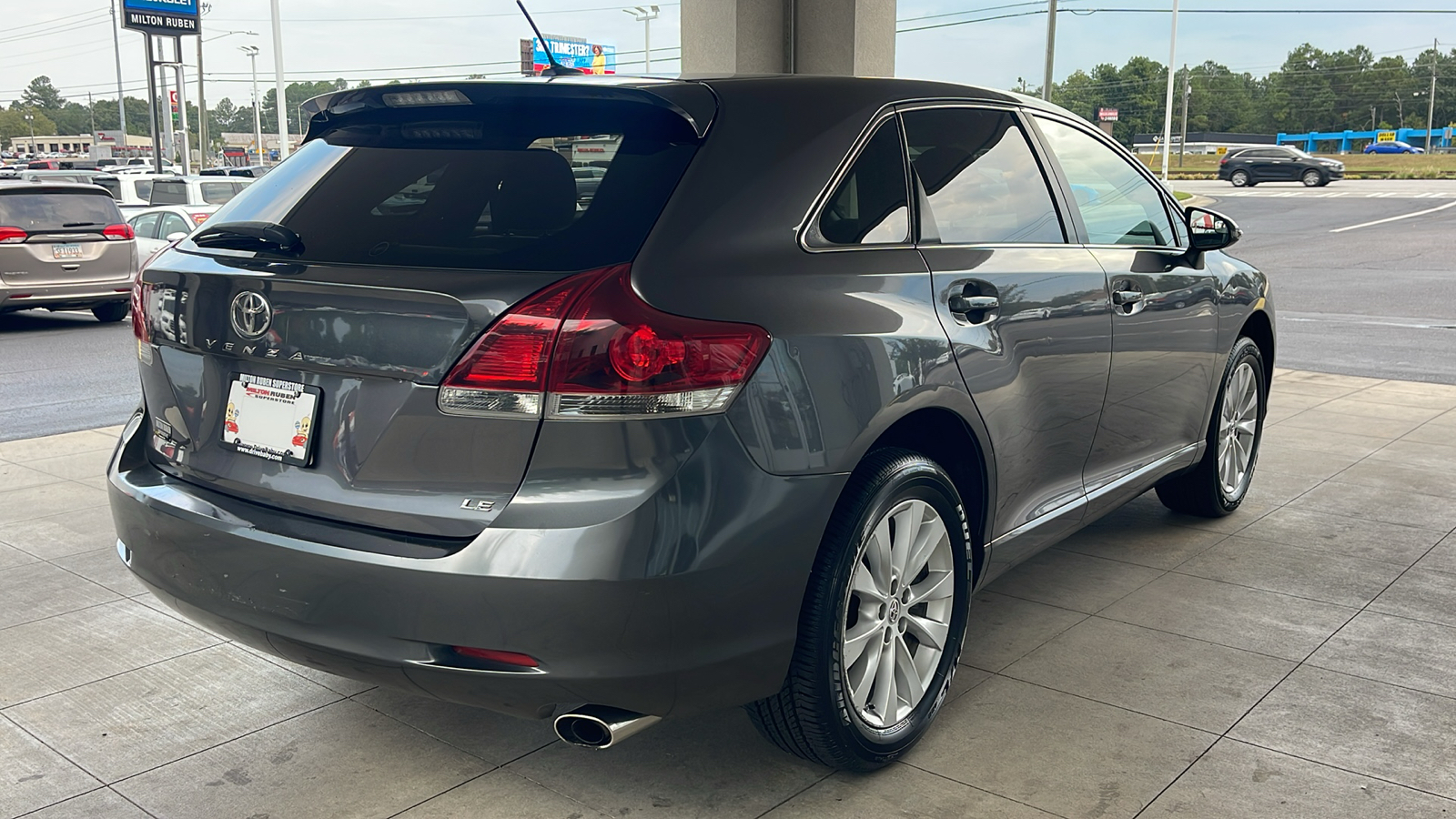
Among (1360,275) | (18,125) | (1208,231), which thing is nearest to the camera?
(1208,231)

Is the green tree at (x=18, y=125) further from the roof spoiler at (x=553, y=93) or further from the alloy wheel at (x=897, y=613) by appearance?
the alloy wheel at (x=897, y=613)

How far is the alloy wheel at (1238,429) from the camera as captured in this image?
4922 millimetres

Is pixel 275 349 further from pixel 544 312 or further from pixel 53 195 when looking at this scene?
pixel 53 195

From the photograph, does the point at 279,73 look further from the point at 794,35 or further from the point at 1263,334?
the point at 1263,334

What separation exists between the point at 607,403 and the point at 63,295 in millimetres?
12625

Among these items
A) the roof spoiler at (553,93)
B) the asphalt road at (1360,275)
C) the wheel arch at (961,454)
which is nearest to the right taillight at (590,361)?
the roof spoiler at (553,93)

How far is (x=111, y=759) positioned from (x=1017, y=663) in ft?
7.90

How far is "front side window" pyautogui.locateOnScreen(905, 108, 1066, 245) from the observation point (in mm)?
3121

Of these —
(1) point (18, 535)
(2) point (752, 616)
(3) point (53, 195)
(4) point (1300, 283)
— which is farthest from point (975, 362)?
(4) point (1300, 283)

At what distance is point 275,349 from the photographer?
2531 millimetres

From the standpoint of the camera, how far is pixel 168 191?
20.0 metres

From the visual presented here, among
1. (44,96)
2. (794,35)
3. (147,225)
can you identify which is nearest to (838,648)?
(794,35)

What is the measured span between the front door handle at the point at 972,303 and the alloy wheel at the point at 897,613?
488 millimetres

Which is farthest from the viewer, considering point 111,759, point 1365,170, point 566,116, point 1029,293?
point 1365,170
